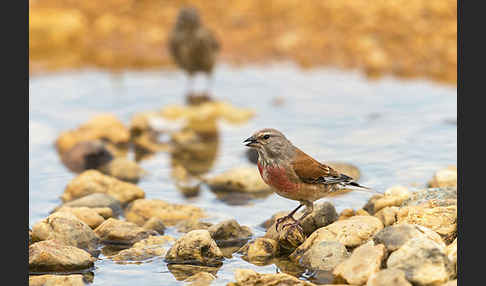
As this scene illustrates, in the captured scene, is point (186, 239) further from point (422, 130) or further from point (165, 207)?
point (422, 130)

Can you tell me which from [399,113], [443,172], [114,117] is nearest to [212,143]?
[114,117]

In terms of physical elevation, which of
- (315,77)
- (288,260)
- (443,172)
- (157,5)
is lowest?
(288,260)

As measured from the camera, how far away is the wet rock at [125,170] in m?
10.0

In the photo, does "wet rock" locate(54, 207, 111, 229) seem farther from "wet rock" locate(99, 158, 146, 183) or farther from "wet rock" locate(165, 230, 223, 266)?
"wet rock" locate(99, 158, 146, 183)

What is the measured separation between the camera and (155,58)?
15695mm

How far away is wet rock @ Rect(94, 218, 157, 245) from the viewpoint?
772cm

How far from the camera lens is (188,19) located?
1337 cm

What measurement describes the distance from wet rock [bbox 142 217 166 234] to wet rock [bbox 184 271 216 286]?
1.38m

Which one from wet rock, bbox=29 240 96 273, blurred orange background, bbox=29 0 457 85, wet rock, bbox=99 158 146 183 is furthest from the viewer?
blurred orange background, bbox=29 0 457 85

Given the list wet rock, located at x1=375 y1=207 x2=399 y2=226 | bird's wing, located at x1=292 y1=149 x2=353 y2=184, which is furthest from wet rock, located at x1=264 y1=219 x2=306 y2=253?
wet rock, located at x1=375 y1=207 x2=399 y2=226

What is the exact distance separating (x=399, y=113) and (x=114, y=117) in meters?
4.22

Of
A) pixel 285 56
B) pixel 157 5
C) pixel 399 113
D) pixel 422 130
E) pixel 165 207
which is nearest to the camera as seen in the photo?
pixel 165 207

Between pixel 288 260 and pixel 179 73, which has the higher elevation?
pixel 179 73

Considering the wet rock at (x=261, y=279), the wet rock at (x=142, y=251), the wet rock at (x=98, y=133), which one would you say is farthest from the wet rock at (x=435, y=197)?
the wet rock at (x=98, y=133)
